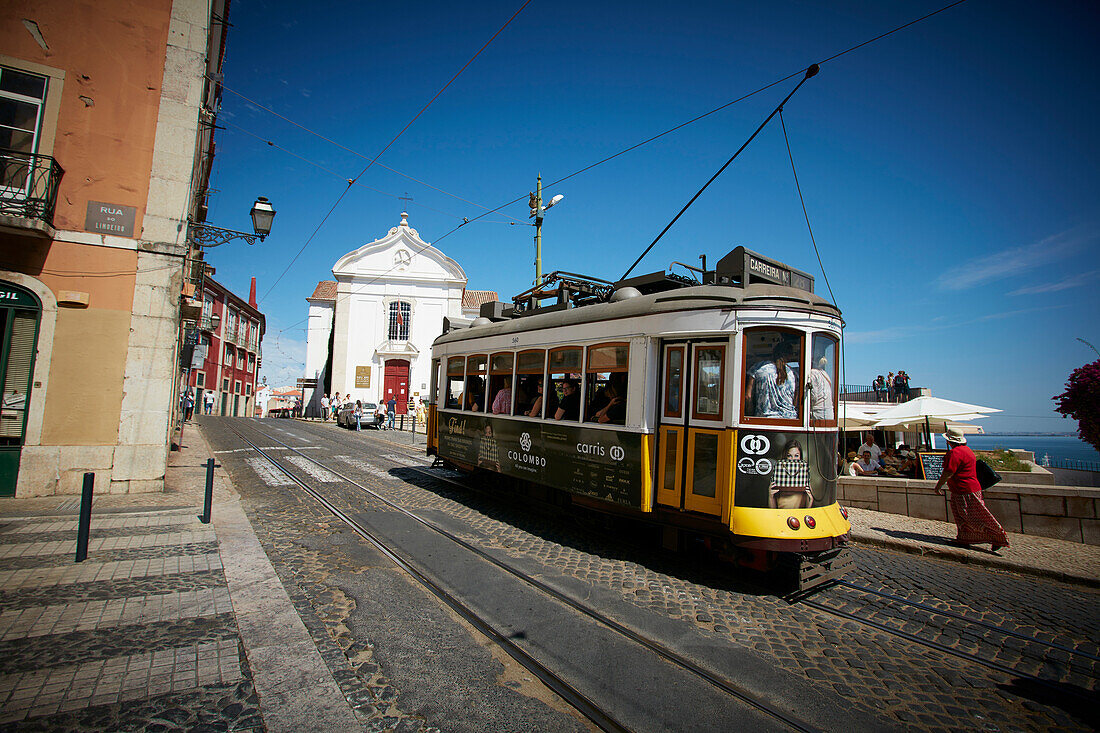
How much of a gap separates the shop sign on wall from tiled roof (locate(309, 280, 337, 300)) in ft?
127

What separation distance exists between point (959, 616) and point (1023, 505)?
4.64 metres

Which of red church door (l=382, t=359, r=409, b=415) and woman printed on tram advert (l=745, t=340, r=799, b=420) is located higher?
red church door (l=382, t=359, r=409, b=415)

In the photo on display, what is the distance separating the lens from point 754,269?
6.43 metres

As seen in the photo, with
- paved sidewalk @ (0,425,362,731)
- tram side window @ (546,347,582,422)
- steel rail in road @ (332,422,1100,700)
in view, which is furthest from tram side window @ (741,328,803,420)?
paved sidewalk @ (0,425,362,731)

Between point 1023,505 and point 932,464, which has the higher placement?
point 932,464

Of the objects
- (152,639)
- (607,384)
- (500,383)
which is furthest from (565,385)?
(152,639)

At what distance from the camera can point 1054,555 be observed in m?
6.75

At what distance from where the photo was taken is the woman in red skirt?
6.91 m

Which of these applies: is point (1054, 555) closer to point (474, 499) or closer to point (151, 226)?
point (474, 499)

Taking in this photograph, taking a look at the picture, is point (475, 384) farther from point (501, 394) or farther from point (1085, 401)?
point (1085, 401)

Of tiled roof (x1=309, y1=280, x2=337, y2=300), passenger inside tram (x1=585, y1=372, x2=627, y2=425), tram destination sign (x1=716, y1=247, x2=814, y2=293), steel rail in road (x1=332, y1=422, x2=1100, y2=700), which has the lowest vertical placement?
steel rail in road (x1=332, y1=422, x2=1100, y2=700)

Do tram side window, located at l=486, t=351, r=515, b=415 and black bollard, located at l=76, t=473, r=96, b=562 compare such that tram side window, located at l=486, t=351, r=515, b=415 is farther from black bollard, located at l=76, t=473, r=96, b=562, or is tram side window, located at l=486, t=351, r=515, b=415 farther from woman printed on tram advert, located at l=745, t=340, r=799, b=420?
black bollard, located at l=76, t=473, r=96, b=562

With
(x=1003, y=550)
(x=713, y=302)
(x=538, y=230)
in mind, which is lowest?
(x=1003, y=550)

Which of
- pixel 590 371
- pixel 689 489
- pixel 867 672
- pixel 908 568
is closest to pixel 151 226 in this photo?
pixel 590 371
